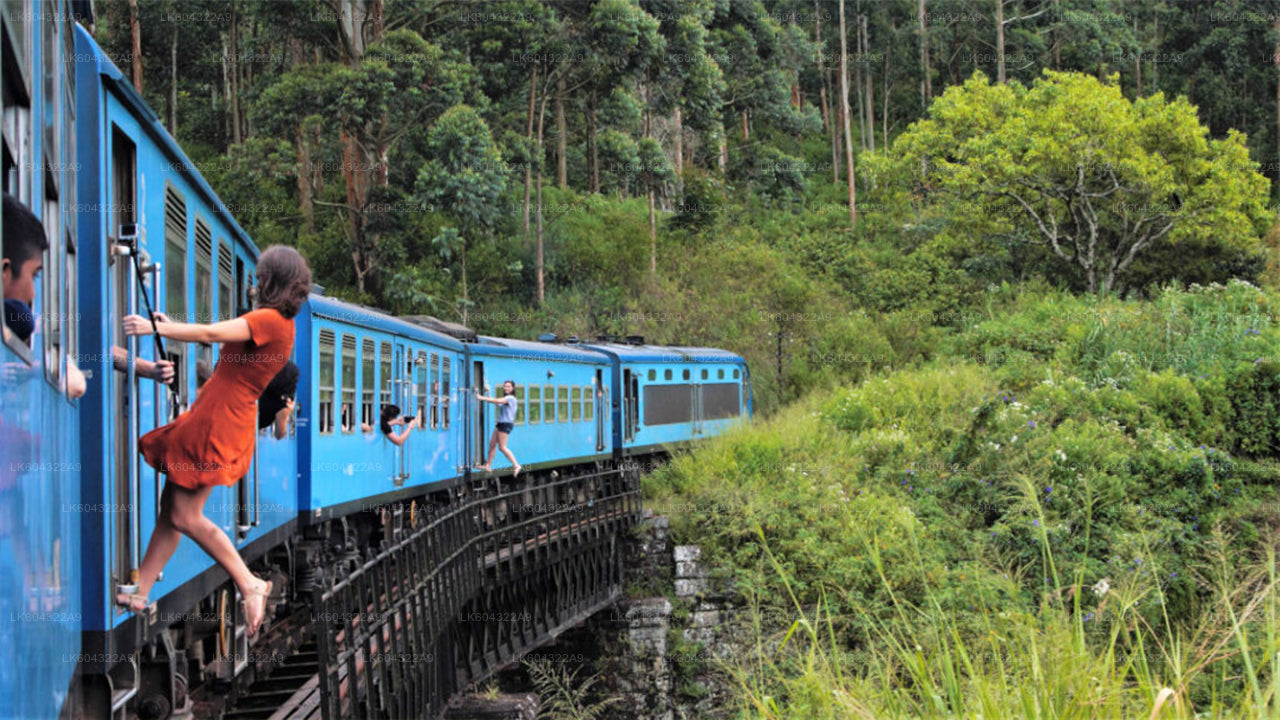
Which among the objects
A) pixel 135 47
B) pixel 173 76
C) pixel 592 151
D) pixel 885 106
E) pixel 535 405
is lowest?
pixel 535 405

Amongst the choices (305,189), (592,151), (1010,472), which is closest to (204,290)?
(1010,472)

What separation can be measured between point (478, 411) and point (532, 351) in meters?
1.45

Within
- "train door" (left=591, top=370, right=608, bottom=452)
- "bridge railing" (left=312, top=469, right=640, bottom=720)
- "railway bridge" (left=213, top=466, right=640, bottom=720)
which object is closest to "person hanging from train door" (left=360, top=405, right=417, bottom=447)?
"bridge railing" (left=312, top=469, right=640, bottom=720)

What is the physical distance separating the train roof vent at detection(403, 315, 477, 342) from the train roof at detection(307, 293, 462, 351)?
1.26 ft

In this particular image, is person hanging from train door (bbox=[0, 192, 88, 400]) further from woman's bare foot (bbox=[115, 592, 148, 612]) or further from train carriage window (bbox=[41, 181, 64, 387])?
woman's bare foot (bbox=[115, 592, 148, 612])

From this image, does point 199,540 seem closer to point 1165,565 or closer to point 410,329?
point 410,329

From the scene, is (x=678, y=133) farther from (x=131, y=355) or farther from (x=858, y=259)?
(x=131, y=355)

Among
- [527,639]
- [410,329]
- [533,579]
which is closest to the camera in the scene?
[410,329]

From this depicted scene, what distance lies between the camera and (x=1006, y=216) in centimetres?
3075

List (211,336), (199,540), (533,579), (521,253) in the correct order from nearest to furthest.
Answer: (211,336) → (199,540) → (533,579) → (521,253)

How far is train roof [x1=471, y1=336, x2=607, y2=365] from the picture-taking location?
1677 cm

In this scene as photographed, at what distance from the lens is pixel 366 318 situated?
11680mm

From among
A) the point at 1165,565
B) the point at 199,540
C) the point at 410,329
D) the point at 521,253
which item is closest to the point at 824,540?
the point at 1165,565

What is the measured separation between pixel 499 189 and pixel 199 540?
71.7ft
